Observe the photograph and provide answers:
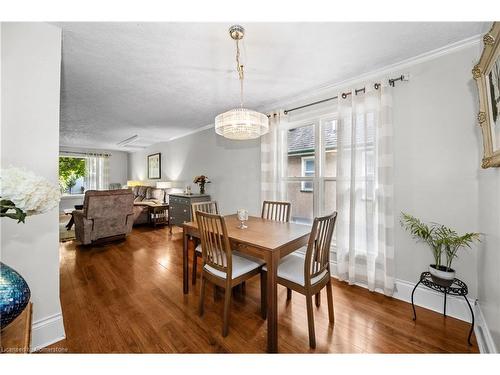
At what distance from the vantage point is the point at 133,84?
2457mm

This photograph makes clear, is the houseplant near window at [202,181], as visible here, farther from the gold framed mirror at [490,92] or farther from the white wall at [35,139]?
the gold framed mirror at [490,92]

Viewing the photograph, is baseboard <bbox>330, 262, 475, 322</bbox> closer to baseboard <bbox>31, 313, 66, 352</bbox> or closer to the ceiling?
the ceiling

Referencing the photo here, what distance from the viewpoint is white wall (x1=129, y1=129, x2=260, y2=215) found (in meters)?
3.50

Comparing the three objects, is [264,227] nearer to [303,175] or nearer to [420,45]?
[303,175]

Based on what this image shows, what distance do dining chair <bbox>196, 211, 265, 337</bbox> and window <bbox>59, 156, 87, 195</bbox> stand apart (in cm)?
774

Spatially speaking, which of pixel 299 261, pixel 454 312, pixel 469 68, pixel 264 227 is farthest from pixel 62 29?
pixel 454 312

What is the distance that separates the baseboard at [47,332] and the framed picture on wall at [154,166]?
16.8 feet

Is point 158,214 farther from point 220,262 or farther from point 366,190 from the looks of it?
point 366,190

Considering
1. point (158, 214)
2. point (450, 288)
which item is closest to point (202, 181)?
point (158, 214)

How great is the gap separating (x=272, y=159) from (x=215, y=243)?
5.77ft

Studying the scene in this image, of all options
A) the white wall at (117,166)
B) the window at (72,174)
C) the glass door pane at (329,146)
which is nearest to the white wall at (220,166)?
the glass door pane at (329,146)

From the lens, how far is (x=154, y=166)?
20.9 ft

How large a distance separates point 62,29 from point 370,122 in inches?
112

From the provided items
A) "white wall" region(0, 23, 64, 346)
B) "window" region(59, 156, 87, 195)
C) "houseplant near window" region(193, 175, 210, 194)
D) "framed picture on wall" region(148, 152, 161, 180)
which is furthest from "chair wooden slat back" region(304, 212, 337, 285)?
"window" region(59, 156, 87, 195)
